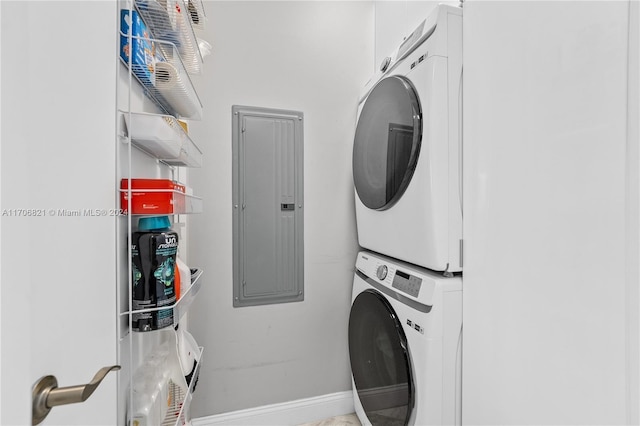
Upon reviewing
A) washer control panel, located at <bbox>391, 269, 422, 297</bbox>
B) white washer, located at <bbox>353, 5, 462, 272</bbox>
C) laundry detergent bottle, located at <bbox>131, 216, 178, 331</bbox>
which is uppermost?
white washer, located at <bbox>353, 5, 462, 272</bbox>

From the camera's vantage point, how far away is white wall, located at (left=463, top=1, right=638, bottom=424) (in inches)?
22.1

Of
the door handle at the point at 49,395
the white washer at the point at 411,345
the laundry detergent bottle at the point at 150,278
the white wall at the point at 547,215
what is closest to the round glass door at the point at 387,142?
the white wall at the point at 547,215

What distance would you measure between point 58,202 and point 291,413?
1.60 metres

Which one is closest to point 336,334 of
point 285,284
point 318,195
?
point 285,284

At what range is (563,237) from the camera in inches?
25.8

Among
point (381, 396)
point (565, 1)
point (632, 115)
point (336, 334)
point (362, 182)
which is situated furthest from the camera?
point (336, 334)

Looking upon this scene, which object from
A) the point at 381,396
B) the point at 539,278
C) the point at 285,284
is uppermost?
the point at 539,278

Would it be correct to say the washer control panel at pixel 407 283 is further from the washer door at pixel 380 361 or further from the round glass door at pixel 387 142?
the round glass door at pixel 387 142

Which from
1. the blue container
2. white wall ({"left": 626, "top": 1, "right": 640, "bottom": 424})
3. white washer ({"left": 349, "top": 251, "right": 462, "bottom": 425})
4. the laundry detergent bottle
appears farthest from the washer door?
the blue container

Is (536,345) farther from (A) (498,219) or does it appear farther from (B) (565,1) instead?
(B) (565,1)

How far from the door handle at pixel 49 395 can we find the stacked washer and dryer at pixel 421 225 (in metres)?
0.87

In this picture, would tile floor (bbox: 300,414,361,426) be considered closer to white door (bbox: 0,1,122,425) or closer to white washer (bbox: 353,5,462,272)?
white washer (bbox: 353,5,462,272)

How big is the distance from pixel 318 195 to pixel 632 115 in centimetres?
127

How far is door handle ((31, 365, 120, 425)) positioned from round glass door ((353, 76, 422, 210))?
38.9 inches
